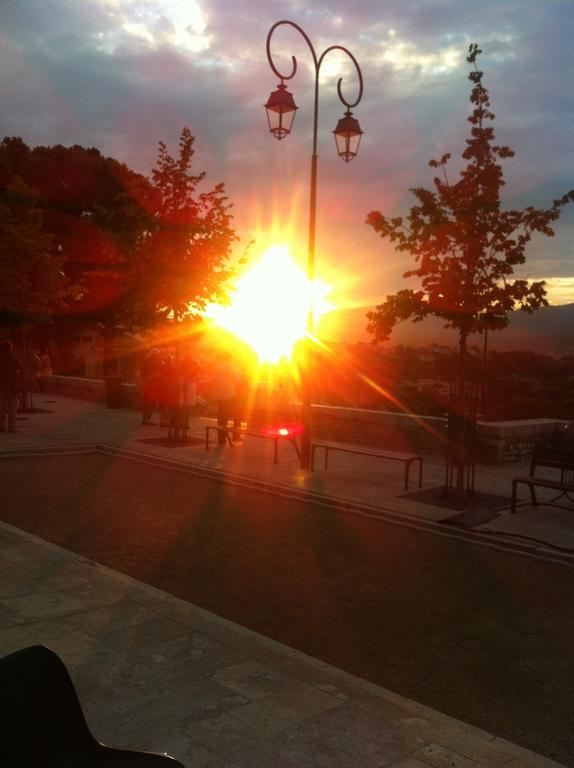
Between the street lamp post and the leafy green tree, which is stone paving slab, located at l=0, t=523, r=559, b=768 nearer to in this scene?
the street lamp post

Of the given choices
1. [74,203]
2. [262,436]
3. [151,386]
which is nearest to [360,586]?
[262,436]

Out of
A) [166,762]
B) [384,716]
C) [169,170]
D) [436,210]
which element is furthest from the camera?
[169,170]

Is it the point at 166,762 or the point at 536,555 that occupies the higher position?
the point at 166,762

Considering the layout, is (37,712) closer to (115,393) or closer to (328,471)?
(328,471)

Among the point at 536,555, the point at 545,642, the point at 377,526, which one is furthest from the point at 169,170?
the point at 545,642

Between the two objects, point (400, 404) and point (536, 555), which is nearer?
point (536, 555)

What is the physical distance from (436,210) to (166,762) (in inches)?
355

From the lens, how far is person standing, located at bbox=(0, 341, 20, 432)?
15.7 metres

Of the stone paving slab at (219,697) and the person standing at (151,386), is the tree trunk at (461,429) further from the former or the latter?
the person standing at (151,386)

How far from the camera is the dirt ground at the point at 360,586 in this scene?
4.63 metres

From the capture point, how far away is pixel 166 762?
96.0 inches

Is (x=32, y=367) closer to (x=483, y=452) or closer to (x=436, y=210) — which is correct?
(x=483, y=452)

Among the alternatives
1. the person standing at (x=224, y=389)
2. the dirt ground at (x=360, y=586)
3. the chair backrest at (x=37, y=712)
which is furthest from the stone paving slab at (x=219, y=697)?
the person standing at (x=224, y=389)

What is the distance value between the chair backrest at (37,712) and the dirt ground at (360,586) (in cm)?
262
